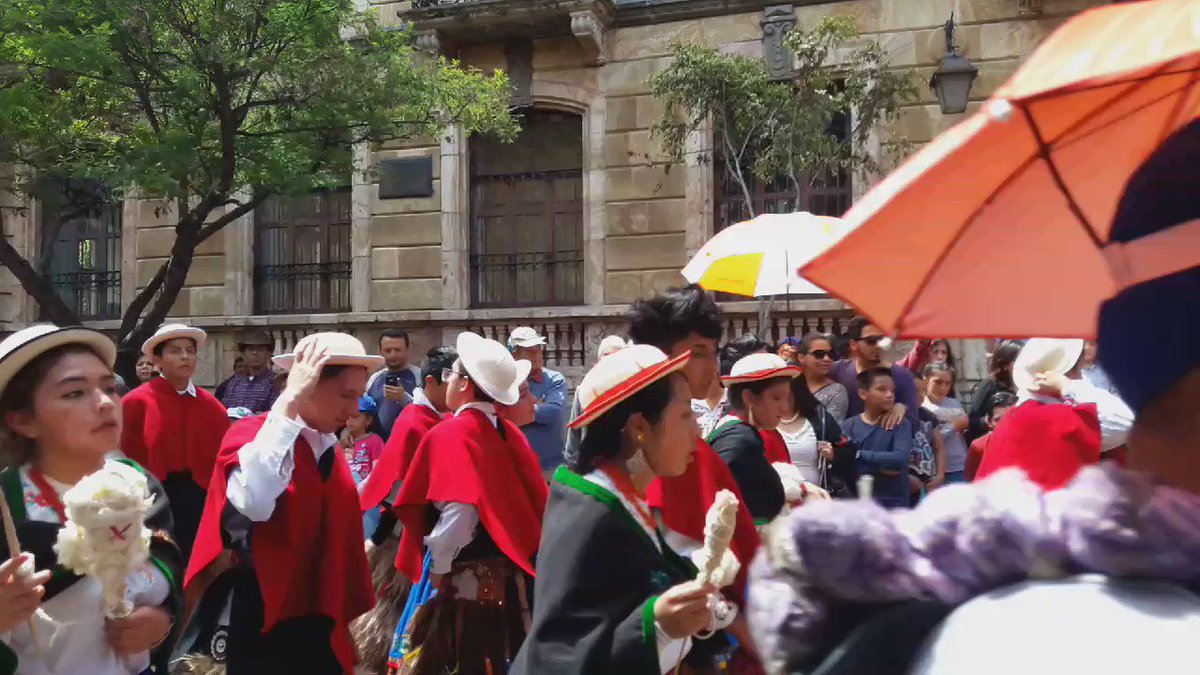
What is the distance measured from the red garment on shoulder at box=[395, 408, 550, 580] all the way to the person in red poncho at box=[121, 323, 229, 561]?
205cm

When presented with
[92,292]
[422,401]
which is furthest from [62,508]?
[92,292]

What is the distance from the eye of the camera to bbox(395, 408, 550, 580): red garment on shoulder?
5.06m

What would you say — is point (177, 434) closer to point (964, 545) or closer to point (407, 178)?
point (964, 545)

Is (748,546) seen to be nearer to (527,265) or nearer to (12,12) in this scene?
(12,12)

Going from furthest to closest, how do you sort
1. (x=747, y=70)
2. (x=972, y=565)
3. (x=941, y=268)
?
(x=747, y=70) → (x=941, y=268) → (x=972, y=565)

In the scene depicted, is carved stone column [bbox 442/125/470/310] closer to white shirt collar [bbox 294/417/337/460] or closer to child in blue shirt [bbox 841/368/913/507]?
child in blue shirt [bbox 841/368/913/507]

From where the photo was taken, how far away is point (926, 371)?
29.8 ft

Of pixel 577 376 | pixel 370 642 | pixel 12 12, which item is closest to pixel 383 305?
pixel 577 376

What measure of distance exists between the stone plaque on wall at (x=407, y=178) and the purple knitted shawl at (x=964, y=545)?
48.5 feet

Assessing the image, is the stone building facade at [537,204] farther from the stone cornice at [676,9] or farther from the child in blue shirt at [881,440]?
the child in blue shirt at [881,440]

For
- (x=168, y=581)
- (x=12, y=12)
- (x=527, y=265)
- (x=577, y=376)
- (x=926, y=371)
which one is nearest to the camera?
(x=168, y=581)

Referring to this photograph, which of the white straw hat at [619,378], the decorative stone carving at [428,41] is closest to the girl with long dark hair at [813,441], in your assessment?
the white straw hat at [619,378]

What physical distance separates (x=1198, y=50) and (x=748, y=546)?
2.86 m

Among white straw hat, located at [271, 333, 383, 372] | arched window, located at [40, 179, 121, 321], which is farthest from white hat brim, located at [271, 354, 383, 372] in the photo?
arched window, located at [40, 179, 121, 321]
